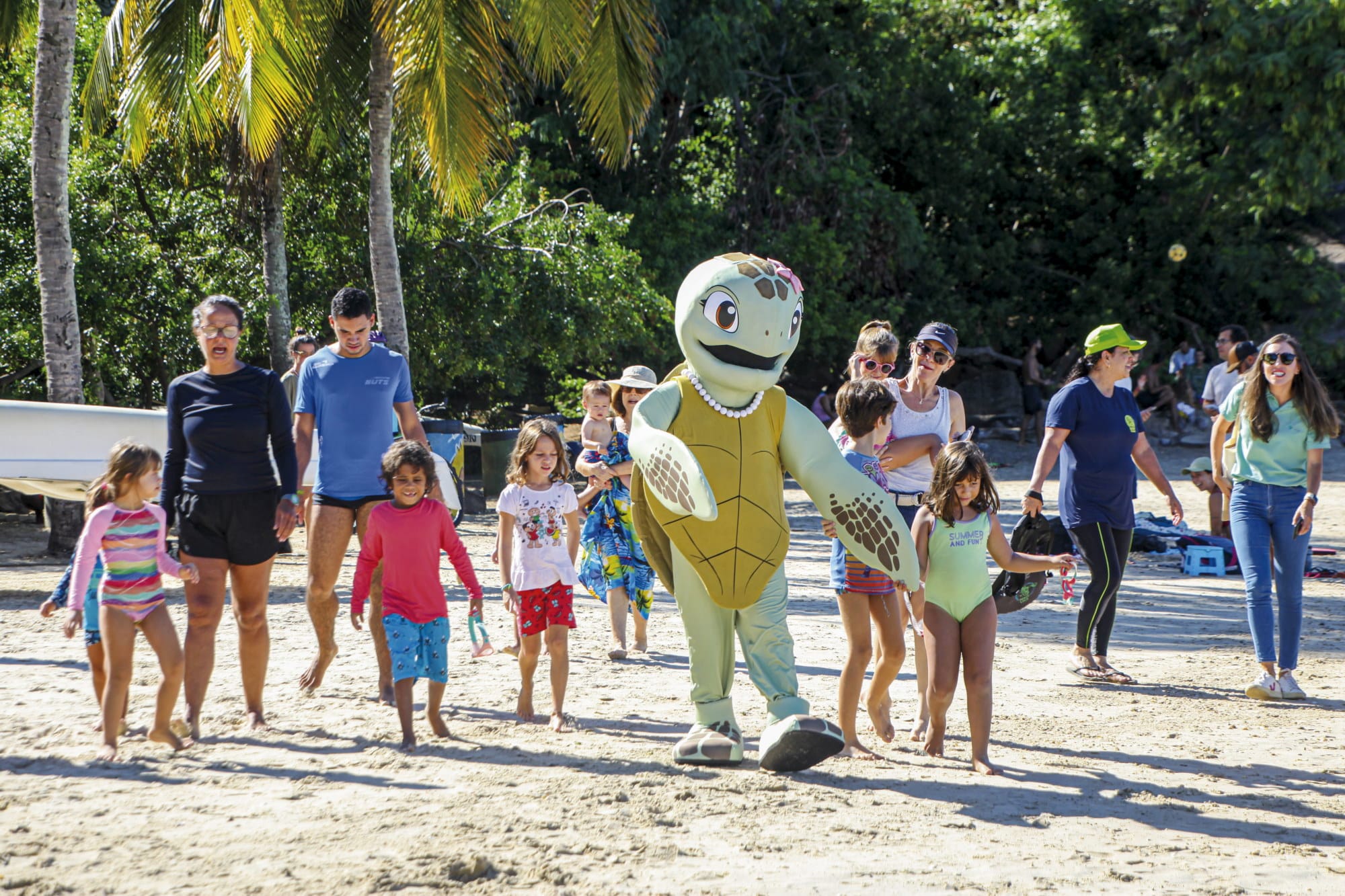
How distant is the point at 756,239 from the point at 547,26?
12.1 meters

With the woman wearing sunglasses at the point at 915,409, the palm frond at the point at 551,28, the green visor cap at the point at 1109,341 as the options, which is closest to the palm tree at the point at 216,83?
the palm frond at the point at 551,28

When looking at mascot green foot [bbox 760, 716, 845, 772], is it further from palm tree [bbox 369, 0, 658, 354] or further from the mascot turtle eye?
palm tree [bbox 369, 0, 658, 354]

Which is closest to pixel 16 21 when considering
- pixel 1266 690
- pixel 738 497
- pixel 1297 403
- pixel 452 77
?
pixel 452 77

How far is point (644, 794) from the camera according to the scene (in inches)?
178

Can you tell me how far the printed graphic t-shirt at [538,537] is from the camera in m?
5.50

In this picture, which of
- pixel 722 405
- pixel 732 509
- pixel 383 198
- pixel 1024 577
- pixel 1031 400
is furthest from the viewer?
pixel 1031 400

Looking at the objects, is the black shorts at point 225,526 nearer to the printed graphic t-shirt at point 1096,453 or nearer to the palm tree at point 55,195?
the printed graphic t-shirt at point 1096,453

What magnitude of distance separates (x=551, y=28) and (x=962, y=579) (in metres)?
7.15

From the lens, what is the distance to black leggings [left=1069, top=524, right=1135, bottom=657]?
21.1 ft

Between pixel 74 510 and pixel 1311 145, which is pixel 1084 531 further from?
pixel 1311 145

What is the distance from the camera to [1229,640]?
310 inches

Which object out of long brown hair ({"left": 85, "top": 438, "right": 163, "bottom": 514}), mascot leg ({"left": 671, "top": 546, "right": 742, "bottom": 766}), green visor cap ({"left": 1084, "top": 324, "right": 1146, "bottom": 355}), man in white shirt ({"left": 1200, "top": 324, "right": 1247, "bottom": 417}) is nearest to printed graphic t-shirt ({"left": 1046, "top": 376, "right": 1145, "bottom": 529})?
green visor cap ({"left": 1084, "top": 324, "right": 1146, "bottom": 355})

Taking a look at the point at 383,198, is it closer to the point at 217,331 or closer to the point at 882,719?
the point at 217,331

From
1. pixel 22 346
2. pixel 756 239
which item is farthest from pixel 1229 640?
pixel 756 239
